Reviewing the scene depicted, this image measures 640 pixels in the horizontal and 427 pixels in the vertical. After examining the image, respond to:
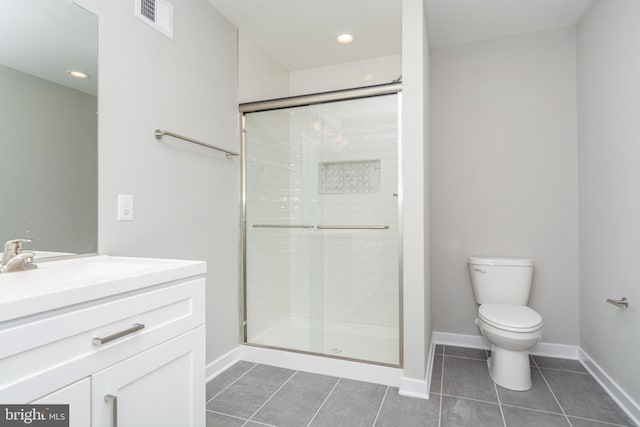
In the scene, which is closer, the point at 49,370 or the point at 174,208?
the point at 49,370

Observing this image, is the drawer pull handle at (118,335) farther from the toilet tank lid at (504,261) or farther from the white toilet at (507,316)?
the toilet tank lid at (504,261)

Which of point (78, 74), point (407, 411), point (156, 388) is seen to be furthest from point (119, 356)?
point (407, 411)

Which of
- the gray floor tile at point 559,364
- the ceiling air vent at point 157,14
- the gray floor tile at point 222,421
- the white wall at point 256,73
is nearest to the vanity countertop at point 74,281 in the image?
the gray floor tile at point 222,421

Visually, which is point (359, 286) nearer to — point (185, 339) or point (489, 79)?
point (185, 339)

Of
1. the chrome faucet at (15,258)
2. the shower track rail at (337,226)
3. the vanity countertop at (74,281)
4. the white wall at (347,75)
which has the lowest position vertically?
the vanity countertop at (74,281)

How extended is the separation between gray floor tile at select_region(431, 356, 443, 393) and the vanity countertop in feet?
5.41

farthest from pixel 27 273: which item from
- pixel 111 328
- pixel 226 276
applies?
pixel 226 276

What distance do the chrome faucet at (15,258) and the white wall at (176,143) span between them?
1.06 ft

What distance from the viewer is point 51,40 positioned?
1409mm

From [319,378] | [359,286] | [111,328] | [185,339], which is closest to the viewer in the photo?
[111,328]

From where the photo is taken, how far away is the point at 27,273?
1159 millimetres

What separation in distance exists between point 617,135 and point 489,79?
3.47 feet

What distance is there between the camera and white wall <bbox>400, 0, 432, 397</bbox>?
1.96 metres

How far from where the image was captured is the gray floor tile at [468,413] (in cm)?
172
